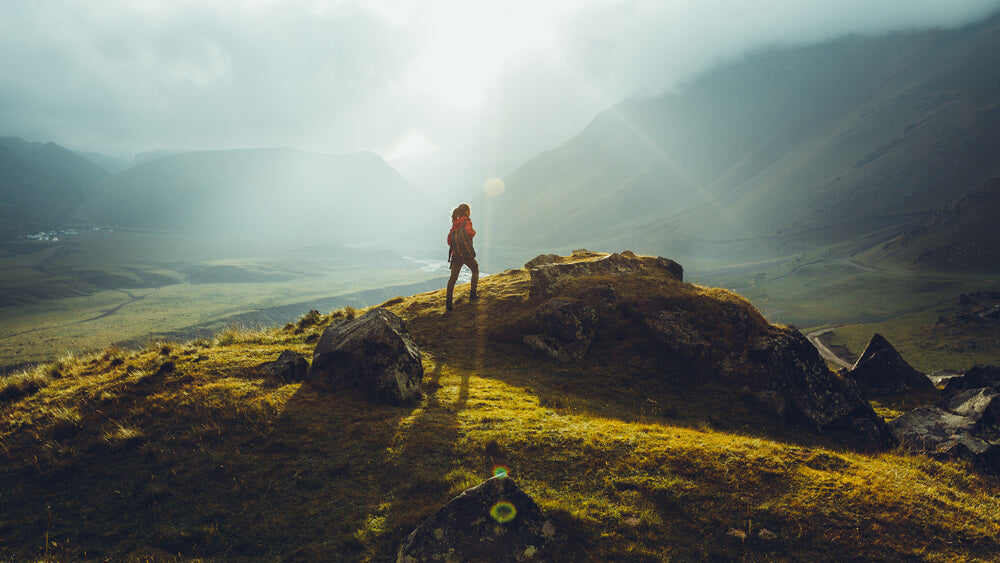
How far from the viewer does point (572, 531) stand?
6660 millimetres

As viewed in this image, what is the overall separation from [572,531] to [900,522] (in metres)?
6.00

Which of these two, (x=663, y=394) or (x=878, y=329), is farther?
(x=878, y=329)

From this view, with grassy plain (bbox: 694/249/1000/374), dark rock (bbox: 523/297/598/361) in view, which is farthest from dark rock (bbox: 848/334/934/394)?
grassy plain (bbox: 694/249/1000/374)

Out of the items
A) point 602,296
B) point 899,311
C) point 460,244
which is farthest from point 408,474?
point 899,311

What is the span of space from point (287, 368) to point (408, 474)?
21.3 ft

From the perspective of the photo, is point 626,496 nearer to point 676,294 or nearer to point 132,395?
point 676,294

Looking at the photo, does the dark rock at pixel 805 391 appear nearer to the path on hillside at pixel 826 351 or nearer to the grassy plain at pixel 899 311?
the path on hillside at pixel 826 351

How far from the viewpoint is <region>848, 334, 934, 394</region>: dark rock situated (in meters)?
17.3

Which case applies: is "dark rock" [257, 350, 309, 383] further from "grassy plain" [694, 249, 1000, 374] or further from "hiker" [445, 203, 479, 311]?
"grassy plain" [694, 249, 1000, 374]

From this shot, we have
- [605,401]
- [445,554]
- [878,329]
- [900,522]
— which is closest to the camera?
[445,554]

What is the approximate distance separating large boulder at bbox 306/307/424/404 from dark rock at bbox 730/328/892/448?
1099 cm

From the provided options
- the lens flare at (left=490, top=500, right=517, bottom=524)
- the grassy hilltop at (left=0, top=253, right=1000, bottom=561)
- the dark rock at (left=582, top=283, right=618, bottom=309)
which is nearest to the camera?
the lens flare at (left=490, top=500, right=517, bottom=524)

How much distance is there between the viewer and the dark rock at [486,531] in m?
6.06

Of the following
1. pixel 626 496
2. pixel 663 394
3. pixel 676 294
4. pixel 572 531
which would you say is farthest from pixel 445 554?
pixel 676 294
